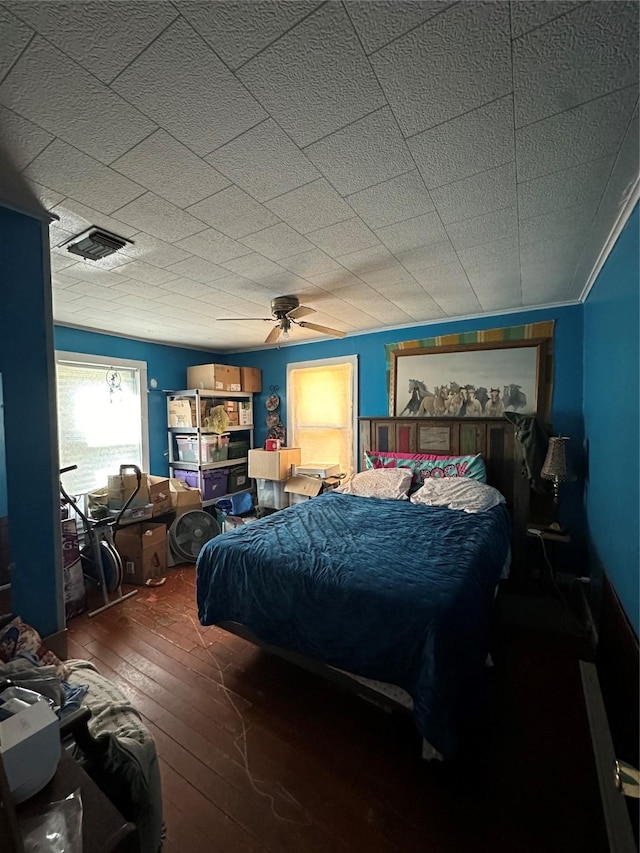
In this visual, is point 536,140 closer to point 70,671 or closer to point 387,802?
point 387,802

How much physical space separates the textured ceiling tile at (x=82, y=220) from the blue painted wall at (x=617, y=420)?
2.42 m

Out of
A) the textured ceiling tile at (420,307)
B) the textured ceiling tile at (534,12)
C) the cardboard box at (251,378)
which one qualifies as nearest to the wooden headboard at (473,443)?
the textured ceiling tile at (420,307)

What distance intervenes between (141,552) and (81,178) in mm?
2991

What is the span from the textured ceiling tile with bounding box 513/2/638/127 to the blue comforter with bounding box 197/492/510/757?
1861 millimetres

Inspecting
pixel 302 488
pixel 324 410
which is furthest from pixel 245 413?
pixel 302 488

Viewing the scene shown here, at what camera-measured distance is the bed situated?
5.04ft

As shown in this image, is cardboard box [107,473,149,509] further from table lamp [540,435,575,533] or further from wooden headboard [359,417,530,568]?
table lamp [540,435,575,533]

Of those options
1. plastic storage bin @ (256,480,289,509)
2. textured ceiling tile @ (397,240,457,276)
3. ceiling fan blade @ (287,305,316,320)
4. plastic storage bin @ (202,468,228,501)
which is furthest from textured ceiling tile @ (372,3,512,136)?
plastic storage bin @ (202,468,228,501)

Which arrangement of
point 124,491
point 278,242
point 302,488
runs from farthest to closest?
point 302,488
point 124,491
point 278,242

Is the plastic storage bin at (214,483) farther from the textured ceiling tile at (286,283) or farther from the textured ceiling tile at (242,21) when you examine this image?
the textured ceiling tile at (242,21)

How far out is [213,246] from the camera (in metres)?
2.03

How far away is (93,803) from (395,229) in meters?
2.39

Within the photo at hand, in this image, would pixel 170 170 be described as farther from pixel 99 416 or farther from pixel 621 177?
pixel 99 416

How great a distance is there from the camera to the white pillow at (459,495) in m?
2.90
